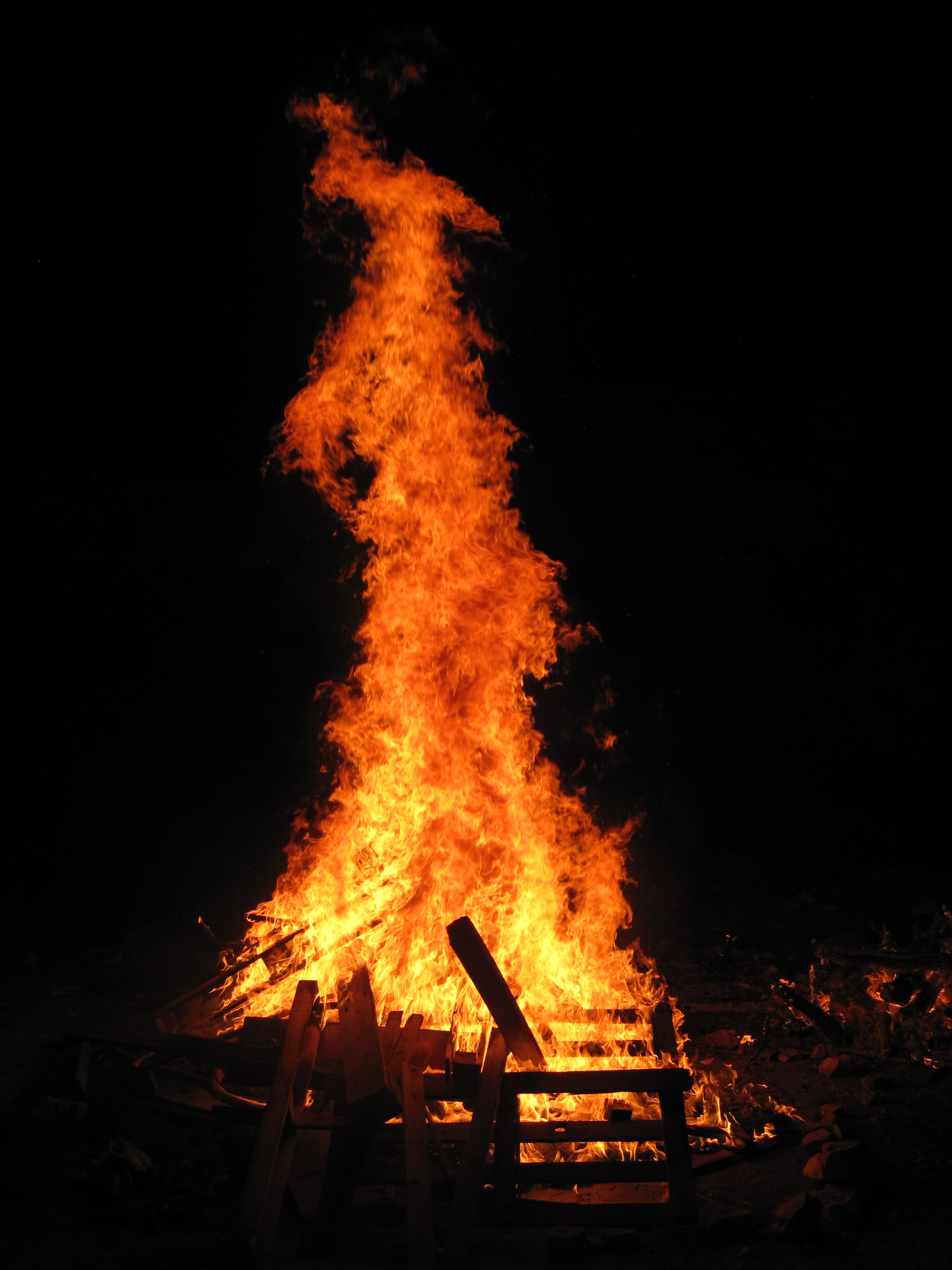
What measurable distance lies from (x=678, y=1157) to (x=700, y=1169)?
432 mm

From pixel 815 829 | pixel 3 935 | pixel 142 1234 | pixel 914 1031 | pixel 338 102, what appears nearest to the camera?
pixel 142 1234

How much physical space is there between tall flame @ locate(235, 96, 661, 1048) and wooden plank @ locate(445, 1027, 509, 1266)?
1.67 metres

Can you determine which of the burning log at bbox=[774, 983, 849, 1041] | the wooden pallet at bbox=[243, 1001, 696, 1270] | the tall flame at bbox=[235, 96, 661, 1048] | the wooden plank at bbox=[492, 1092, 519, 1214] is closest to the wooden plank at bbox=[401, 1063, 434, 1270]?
the wooden pallet at bbox=[243, 1001, 696, 1270]

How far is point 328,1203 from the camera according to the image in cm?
390

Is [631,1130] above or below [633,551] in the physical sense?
below

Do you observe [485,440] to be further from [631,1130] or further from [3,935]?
[3,935]

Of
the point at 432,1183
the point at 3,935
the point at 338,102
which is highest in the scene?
the point at 338,102

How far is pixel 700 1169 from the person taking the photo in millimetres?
4492

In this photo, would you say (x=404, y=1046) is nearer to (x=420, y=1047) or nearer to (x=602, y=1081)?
(x=420, y=1047)

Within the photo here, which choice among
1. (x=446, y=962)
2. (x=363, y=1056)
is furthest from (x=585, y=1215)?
(x=446, y=962)

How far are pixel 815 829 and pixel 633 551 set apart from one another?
4.43 metres

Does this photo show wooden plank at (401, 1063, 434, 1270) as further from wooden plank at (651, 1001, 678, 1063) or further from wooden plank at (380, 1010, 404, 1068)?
wooden plank at (651, 1001, 678, 1063)

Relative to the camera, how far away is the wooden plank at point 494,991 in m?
4.58

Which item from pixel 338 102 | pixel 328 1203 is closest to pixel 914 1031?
pixel 328 1203
